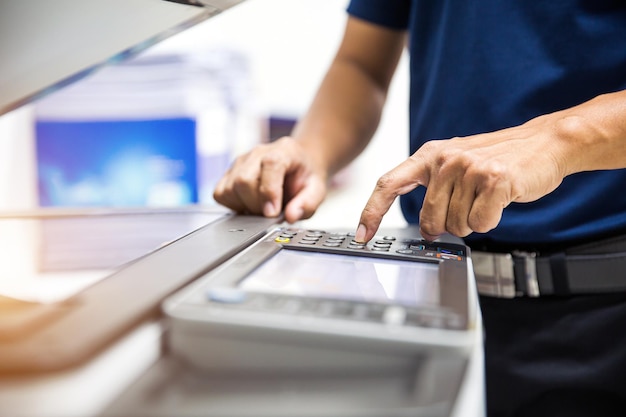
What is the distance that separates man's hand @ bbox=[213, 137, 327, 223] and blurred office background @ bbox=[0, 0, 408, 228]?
2.68 ft

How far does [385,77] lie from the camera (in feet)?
3.39

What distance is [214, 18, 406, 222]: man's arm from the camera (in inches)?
31.7

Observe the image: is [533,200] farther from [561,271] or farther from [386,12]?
[386,12]

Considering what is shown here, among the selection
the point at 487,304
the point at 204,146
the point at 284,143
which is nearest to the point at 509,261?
the point at 487,304

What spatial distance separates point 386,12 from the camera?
3.12 ft

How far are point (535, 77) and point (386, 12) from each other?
328 mm

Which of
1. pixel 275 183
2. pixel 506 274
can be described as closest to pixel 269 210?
pixel 275 183

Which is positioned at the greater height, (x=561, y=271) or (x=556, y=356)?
(x=561, y=271)

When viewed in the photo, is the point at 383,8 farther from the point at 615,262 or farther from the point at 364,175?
the point at 364,175

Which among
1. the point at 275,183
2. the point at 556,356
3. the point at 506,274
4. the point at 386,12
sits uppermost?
the point at 386,12

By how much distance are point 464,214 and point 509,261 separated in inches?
8.0

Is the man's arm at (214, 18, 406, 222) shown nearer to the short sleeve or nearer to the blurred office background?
the short sleeve

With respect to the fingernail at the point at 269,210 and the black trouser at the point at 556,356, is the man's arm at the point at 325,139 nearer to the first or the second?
the fingernail at the point at 269,210

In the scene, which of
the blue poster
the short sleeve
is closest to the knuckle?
the short sleeve
